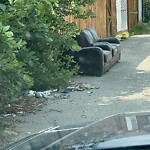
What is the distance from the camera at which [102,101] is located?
31.8ft

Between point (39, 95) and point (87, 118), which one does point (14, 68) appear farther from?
point (39, 95)

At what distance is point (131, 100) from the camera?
9672 mm

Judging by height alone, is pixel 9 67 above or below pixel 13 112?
above

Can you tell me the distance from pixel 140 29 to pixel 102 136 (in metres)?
25.2

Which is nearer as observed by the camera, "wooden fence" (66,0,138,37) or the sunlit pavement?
the sunlit pavement

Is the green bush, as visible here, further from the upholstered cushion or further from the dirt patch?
the upholstered cushion

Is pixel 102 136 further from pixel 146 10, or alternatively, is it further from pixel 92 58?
pixel 146 10

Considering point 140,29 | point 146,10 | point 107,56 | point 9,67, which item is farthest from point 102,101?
point 146,10

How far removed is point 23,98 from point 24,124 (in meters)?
1.80

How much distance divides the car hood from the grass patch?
76.5 feet

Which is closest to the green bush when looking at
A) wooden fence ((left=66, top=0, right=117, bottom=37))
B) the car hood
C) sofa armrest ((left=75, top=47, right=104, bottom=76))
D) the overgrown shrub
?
the car hood

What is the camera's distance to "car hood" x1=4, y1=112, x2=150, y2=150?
2576 millimetres

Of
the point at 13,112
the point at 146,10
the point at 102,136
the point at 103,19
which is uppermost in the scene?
the point at 102,136

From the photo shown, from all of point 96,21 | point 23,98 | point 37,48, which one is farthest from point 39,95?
point 96,21
